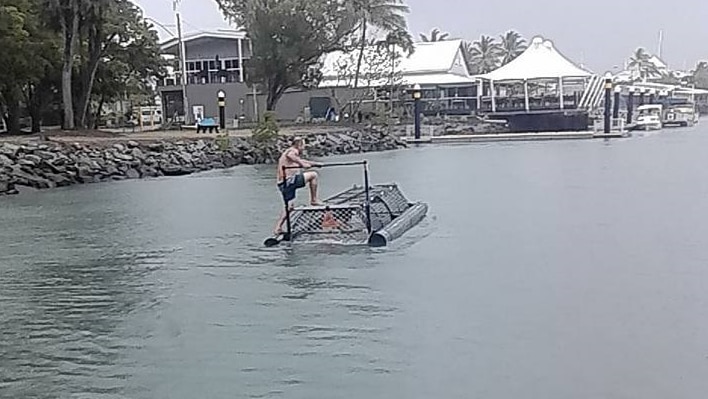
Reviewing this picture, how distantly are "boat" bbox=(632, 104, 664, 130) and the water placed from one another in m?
43.6

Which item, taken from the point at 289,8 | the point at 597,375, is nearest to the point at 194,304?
the point at 597,375

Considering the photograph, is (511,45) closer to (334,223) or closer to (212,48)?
(212,48)

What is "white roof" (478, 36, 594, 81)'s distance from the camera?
5975 centimetres

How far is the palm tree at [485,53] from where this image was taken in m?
100

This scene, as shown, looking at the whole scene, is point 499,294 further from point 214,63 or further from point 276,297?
point 214,63

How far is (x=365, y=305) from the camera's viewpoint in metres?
10.4

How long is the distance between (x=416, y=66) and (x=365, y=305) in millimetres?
55073

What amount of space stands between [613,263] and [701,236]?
301 centimetres

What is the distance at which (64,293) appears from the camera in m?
11.5

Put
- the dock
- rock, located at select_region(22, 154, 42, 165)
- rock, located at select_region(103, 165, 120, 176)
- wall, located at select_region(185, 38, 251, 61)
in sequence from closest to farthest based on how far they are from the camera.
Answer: rock, located at select_region(22, 154, 42, 165) < rock, located at select_region(103, 165, 120, 176) < the dock < wall, located at select_region(185, 38, 251, 61)

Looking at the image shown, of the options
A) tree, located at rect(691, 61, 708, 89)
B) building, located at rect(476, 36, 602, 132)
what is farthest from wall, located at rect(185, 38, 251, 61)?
tree, located at rect(691, 61, 708, 89)

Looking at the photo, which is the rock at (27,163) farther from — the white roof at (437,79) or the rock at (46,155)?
the white roof at (437,79)

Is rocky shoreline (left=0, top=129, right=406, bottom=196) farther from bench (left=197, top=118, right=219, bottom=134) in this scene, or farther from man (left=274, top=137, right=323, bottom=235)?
man (left=274, top=137, right=323, bottom=235)

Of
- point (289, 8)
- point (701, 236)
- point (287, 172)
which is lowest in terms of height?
point (701, 236)
